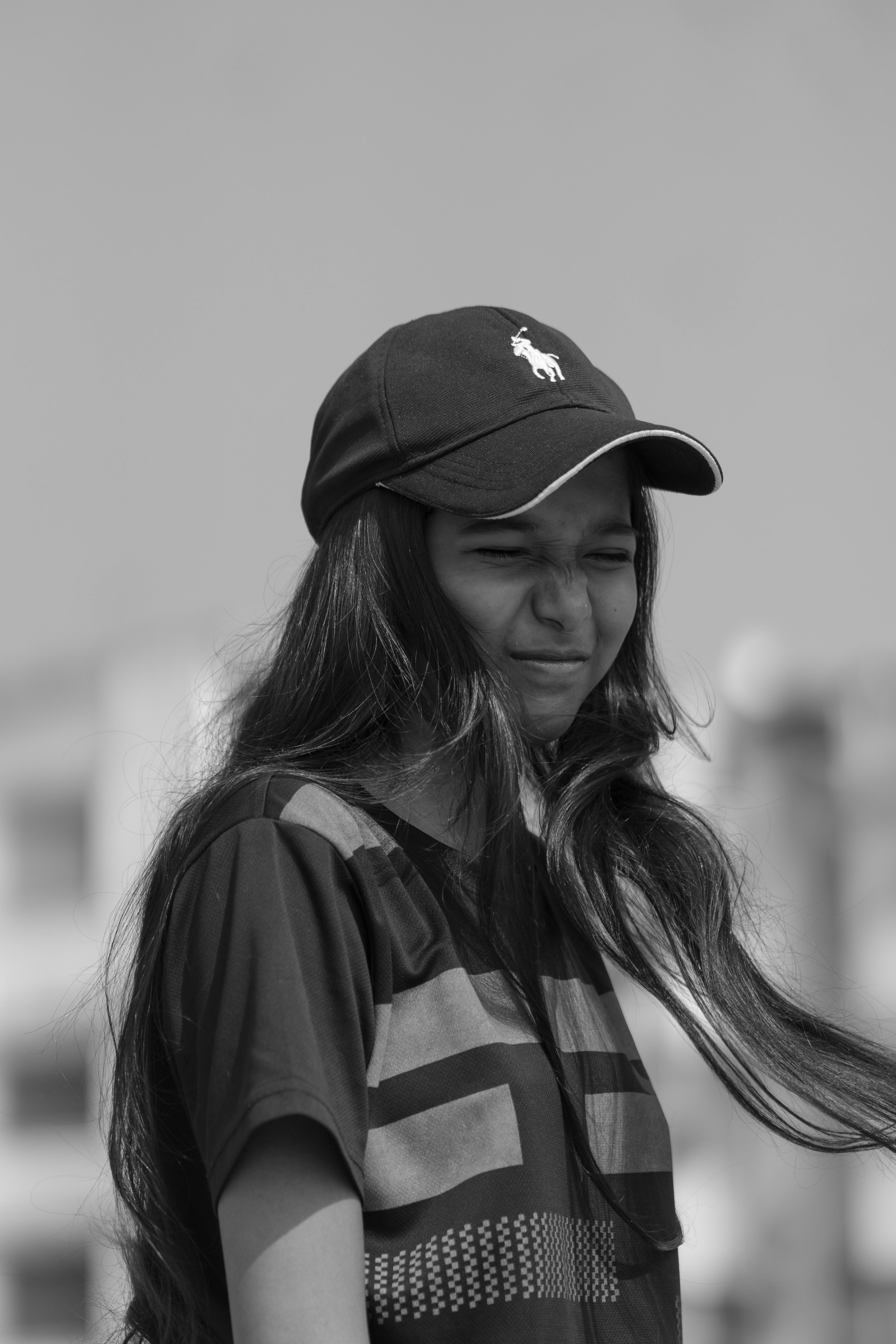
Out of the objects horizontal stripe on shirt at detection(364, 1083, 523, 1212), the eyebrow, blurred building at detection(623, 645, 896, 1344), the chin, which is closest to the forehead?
the eyebrow

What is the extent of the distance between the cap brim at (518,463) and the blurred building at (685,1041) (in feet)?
20.6

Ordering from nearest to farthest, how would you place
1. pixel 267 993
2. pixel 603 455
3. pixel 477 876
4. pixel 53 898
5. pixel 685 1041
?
pixel 267 993, pixel 477 876, pixel 603 455, pixel 685 1041, pixel 53 898

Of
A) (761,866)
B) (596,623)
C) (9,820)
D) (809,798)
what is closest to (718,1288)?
(809,798)

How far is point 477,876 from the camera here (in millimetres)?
1160

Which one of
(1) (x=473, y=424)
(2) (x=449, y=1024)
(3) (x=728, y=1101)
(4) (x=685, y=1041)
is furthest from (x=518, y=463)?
(3) (x=728, y=1101)

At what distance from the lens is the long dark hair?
41.6 inches

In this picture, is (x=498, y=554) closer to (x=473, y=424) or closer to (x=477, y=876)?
(x=473, y=424)

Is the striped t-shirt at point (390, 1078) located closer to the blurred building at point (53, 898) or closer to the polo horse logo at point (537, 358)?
the polo horse logo at point (537, 358)

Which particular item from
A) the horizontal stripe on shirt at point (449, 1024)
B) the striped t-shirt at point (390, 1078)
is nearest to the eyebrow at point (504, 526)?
the striped t-shirt at point (390, 1078)

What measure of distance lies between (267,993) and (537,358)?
605mm

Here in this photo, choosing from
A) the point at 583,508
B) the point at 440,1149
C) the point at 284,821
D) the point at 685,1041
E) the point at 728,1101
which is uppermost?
the point at 583,508

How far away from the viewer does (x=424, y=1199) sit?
3.18 feet

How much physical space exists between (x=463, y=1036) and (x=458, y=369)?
537 millimetres

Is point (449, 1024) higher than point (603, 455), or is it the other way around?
point (603, 455)
